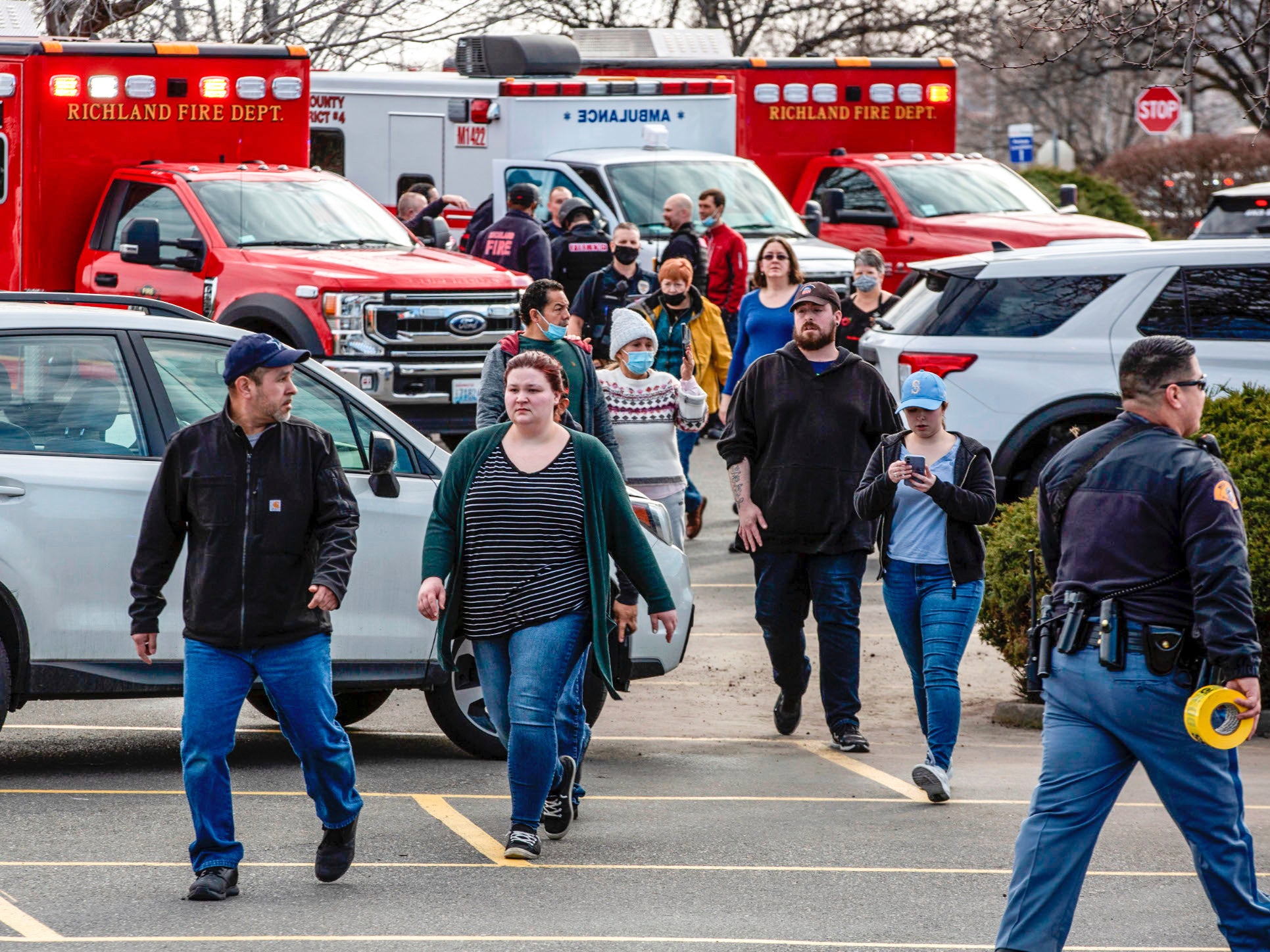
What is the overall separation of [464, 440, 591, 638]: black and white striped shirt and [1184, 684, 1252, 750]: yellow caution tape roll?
2.05 meters

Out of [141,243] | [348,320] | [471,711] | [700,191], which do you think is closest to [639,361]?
[471,711]

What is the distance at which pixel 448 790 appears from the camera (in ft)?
23.3

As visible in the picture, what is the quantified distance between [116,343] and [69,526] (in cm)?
68

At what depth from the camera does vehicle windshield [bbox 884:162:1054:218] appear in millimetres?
18906

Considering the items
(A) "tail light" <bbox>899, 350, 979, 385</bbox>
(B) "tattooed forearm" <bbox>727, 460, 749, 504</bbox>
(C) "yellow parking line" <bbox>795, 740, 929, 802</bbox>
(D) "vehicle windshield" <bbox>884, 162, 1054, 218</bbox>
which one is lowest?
(C) "yellow parking line" <bbox>795, 740, 929, 802</bbox>

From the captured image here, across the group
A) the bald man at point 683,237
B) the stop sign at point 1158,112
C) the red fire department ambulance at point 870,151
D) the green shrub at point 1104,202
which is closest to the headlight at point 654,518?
the bald man at point 683,237

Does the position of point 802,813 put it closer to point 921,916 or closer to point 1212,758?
point 921,916

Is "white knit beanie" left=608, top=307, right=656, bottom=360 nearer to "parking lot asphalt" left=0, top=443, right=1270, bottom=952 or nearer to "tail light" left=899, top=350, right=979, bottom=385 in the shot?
"parking lot asphalt" left=0, top=443, right=1270, bottom=952

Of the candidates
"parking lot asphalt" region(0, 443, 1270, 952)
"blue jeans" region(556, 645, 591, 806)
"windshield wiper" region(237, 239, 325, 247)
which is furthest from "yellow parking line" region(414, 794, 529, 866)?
"windshield wiper" region(237, 239, 325, 247)

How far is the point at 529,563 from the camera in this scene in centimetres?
599

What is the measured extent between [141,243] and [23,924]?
850 cm

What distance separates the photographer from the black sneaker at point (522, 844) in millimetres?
6117

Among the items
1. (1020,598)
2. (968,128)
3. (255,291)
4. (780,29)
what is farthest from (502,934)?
(968,128)

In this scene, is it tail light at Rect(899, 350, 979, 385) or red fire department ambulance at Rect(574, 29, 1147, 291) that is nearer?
tail light at Rect(899, 350, 979, 385)
